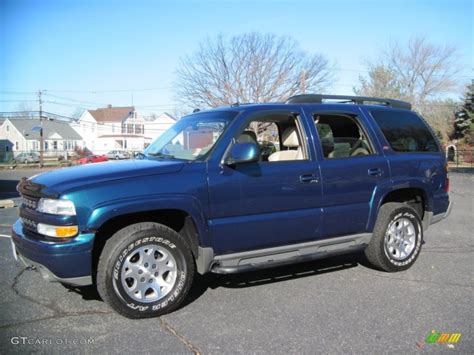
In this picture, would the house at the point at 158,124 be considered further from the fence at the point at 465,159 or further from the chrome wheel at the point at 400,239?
the chrome wheel at the point at 400,239

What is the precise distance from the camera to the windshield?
4.36 m

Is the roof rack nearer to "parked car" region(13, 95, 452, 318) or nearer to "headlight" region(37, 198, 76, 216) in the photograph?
"parked car" region(13, 95, 452, 318)

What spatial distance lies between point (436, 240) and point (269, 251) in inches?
152

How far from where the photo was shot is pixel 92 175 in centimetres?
375

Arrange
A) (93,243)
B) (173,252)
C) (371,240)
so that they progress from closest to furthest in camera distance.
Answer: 1. (93,243)
2. (173,252)
3. (371,240)

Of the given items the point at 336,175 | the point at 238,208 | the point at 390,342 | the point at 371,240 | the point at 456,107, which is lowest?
the point at 390,342

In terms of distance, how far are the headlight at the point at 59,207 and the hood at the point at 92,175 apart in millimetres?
67

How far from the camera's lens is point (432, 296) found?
4371mm

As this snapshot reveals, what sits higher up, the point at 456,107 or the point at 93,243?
the point at 456,107

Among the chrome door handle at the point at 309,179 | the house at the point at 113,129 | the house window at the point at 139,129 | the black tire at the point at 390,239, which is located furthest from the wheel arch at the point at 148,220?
the house window at the point at 139,129

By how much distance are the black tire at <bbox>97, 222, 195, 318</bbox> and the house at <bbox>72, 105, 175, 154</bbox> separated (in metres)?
69.0

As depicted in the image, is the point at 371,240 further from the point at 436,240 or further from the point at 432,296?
the point at 436,240

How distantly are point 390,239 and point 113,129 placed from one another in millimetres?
72745

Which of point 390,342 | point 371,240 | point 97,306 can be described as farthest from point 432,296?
point 97,306
